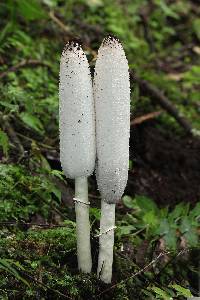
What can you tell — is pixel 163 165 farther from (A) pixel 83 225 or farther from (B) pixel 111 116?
(B) pixel 111 116

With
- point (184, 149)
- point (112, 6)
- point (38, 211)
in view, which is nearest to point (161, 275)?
point (38, 211)

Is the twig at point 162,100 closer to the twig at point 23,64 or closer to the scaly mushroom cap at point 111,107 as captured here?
the twig at point 23,64

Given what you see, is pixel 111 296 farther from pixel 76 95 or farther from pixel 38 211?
pixel 76 95

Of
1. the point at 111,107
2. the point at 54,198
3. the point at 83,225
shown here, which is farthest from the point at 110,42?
the point at 54,198

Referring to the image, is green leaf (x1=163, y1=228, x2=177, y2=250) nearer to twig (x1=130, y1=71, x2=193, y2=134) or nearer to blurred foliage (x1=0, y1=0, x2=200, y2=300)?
blurred foliage (x1=0, y1=0, x2=200, y2=300)

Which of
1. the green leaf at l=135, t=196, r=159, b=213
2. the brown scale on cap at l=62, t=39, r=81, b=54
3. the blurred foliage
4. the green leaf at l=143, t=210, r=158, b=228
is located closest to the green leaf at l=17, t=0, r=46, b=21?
the blurred foliage
